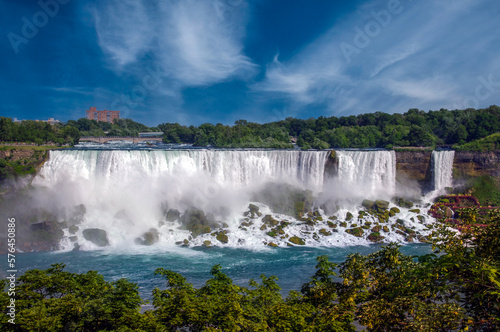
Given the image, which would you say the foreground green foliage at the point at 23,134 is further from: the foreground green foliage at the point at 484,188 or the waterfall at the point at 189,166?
the foreground green foliage at the point at 484,188

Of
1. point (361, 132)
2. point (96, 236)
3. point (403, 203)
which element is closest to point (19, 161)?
point (96, 236)

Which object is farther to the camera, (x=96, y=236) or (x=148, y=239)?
(x=148, y=239)

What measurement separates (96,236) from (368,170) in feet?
76.1

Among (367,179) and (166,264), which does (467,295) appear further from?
(367,179)

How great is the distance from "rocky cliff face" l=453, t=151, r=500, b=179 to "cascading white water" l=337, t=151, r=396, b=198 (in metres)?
6.21

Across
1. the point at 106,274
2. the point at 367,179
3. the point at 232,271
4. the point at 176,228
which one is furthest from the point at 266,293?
the point at 367,179

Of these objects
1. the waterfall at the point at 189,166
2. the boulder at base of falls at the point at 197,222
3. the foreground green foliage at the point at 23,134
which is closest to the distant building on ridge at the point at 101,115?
the foreground green foliage at the point at 23,134

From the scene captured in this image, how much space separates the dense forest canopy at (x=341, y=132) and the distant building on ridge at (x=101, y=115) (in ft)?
52.8

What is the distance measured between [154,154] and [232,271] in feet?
46.0

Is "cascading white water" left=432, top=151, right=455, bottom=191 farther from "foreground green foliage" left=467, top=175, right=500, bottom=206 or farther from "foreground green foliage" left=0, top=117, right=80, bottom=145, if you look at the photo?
"foreground green foliage" left=0, top=117, right=80, bottom=145

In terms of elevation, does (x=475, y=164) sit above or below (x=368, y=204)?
above

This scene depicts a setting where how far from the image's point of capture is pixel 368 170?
3128 centimetres

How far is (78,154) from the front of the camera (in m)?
26.4

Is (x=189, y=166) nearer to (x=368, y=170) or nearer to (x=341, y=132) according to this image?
(x=368, y=170)
